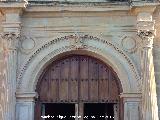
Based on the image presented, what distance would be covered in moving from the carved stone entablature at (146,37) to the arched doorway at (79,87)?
103cm

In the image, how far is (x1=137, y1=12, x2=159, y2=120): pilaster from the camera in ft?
29.8

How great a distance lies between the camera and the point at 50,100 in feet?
32.2

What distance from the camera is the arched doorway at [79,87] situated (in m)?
9.81

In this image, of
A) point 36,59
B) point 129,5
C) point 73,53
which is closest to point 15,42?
point 36,59

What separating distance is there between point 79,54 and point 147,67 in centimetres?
168

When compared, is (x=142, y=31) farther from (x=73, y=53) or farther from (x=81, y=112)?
(x=81, y=112)

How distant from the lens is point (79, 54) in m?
10.0

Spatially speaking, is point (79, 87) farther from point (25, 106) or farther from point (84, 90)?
point (25, 106)

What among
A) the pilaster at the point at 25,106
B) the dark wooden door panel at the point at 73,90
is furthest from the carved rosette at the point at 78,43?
the pilaster at the point at 25,106

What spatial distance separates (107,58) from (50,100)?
64.6 inches

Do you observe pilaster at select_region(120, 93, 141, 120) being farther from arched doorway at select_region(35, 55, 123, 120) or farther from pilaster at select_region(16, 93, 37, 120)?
pilaster at select_region(16, 93, 37, 120)

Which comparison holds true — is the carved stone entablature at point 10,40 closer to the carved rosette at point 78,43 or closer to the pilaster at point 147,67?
the carved rosette at point 78,43

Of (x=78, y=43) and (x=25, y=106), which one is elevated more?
(x=78, y=43)

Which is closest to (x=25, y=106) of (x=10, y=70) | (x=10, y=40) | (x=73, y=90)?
(x=10, y=70)
